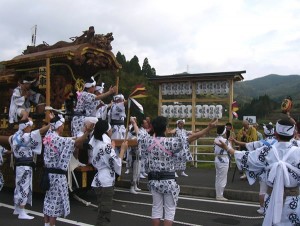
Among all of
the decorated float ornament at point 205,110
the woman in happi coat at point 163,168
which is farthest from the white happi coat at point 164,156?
the decorated float ornament at point 205,110

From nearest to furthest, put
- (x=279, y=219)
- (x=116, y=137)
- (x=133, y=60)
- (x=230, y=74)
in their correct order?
1. (x=279, y=219)
2. (x=116, y=137)
3. (x=230, y=74)
4. (x=133, y=60)

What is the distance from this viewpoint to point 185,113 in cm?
1465

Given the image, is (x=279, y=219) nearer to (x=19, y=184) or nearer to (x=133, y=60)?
(x=19, y=184)

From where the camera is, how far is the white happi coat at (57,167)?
5586 mm

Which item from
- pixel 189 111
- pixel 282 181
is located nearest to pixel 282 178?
pixel 282 181

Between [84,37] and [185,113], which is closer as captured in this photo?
[84,37]

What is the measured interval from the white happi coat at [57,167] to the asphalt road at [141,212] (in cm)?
108

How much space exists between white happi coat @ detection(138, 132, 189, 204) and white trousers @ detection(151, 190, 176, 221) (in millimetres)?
68

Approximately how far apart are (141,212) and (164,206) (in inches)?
102

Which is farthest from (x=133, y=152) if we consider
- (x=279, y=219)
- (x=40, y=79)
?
(x=279, y=219)

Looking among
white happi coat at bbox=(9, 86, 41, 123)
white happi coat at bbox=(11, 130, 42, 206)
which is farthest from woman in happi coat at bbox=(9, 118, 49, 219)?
white happi coat at bbox=(9, 86, 41, 123)

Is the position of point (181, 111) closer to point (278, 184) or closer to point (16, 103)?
point (16, 103)

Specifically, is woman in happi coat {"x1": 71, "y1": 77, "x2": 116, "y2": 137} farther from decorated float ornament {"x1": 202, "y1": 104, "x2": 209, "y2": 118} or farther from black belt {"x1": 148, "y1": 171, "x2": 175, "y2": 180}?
decorated float ornament {"x1": 202, "y1": 104, "x2": 209, "y2": 118}

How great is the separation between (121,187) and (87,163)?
111 inches
